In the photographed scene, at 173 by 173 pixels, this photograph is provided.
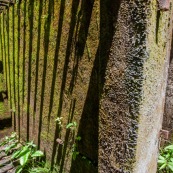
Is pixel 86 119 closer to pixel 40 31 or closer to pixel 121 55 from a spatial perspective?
pixel 121 55

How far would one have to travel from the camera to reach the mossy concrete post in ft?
5.77

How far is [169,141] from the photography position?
131 inches

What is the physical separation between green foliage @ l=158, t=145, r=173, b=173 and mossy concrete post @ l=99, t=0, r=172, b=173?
2.12 feet

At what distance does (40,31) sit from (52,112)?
0.98 metres

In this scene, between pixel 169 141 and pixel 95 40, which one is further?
pixel 169 141

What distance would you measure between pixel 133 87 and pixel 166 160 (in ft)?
4.38

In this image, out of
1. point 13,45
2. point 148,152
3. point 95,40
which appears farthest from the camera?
point 13,45

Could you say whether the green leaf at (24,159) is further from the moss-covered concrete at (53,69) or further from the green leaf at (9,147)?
the green leaf at (9,147)

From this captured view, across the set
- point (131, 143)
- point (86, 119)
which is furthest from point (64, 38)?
point (131, 143)

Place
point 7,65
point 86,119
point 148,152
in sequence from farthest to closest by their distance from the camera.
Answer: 1. point 7,65
2. point 86,119
3. point 148,152

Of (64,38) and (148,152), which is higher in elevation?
(64,38)

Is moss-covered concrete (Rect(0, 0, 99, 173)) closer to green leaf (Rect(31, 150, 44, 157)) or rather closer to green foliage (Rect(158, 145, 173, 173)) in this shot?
green leaf (Rect(31, 150, 44, 157))

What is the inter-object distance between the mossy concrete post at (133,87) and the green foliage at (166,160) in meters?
0.65

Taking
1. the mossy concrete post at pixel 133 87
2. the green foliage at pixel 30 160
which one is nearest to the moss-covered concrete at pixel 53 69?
the green foliage at pixel 30 160
